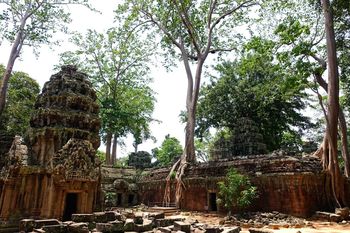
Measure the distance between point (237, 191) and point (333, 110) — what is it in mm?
6079

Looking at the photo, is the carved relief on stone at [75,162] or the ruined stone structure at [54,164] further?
the carved relief on stone at [75,162]

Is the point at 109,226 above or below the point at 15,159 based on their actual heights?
below

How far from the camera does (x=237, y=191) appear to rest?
43.3 feet

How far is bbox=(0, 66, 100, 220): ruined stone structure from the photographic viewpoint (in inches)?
473

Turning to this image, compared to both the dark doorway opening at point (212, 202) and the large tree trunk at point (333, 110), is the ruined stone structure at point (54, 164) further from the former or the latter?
the large tree trunk at point (333, 110)

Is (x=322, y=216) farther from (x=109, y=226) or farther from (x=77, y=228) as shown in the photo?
(x=77, y=228)

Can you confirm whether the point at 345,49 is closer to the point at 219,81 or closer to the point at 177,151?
the point at 219,81

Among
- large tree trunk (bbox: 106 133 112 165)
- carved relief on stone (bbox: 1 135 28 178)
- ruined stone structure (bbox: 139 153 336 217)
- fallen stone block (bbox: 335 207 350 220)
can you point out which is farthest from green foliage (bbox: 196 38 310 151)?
carved relief on stone (bbox: 1 135 28 178)

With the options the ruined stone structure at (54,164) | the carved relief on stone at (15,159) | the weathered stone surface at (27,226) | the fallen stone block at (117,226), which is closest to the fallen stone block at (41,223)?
the weathered stone surface at (27,226)

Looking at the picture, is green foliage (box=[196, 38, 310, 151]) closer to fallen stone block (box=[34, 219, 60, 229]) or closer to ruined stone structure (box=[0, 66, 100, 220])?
ruined stone structure (box=[0, 66, 100, 220])

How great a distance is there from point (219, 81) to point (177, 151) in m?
11.4

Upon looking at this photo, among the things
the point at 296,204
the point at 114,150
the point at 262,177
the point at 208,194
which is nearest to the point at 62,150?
the point at 208,194

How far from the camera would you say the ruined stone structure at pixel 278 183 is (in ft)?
40.8

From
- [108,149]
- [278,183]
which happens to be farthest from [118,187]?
[278,183]
